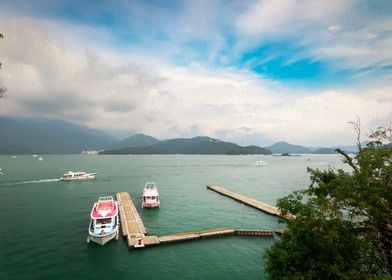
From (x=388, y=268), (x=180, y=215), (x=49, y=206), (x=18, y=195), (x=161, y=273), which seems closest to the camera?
(x=388, y=268)

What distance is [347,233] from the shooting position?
1708 cm

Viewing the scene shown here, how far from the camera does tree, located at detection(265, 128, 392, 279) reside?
16062mm

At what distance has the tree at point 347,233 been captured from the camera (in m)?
16.1

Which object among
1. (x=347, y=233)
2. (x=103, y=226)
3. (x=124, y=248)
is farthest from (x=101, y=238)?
(x=347, y=233)

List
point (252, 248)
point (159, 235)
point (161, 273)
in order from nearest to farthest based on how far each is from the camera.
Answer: point (161, 273)
point (252, 248)
point (159, 235)

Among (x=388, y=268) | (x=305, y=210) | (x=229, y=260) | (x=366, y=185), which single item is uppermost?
(x=366, y=185)

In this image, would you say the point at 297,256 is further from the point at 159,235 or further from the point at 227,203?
the point at 227,203

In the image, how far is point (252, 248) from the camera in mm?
39750

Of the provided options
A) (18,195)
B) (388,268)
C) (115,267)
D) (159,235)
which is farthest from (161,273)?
(18,195)

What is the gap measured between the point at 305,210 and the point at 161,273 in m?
21.3

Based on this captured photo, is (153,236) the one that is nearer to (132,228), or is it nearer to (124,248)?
(124,248)

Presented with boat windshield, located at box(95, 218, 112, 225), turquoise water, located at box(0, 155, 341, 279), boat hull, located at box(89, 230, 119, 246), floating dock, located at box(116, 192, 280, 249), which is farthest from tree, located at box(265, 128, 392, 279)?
boat windshield, located at box(95, 218, 112, 225)

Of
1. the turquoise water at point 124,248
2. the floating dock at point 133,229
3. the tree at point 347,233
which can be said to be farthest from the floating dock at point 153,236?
the tree at point 347,233

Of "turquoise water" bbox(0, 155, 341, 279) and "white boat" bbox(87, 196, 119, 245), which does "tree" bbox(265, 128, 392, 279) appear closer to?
"turquoise water" bbox(0, 155, 341, 279)
